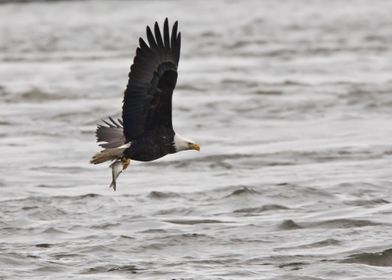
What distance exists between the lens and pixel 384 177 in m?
13.6

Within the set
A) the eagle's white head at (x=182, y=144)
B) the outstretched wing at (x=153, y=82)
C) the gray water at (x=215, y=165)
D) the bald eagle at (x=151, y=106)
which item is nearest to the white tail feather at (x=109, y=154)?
the bald eagle at (x=151, y=106)

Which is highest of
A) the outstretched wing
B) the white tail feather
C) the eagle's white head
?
the outstretched wing

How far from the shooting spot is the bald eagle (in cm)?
962

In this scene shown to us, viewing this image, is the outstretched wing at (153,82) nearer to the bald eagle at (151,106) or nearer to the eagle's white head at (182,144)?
the bald eagle at (151,106)

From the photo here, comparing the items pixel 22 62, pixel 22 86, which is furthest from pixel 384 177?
pixel 22 62

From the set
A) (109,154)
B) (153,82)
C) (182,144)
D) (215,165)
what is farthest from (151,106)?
(215,165)

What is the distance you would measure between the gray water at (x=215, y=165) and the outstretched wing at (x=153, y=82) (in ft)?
3.77

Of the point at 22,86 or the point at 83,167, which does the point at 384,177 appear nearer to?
the point at 83,167

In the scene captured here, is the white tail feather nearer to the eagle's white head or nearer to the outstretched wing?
the outstretched wing

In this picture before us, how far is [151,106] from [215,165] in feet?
16.4

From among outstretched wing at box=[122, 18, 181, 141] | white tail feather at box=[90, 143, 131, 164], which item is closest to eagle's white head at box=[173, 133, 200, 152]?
outstretched wing at box=[122, 18, 181, 141]

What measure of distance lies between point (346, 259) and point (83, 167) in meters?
5.12

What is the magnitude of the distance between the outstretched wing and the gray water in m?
1.15

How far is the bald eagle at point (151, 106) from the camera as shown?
31.6ft
